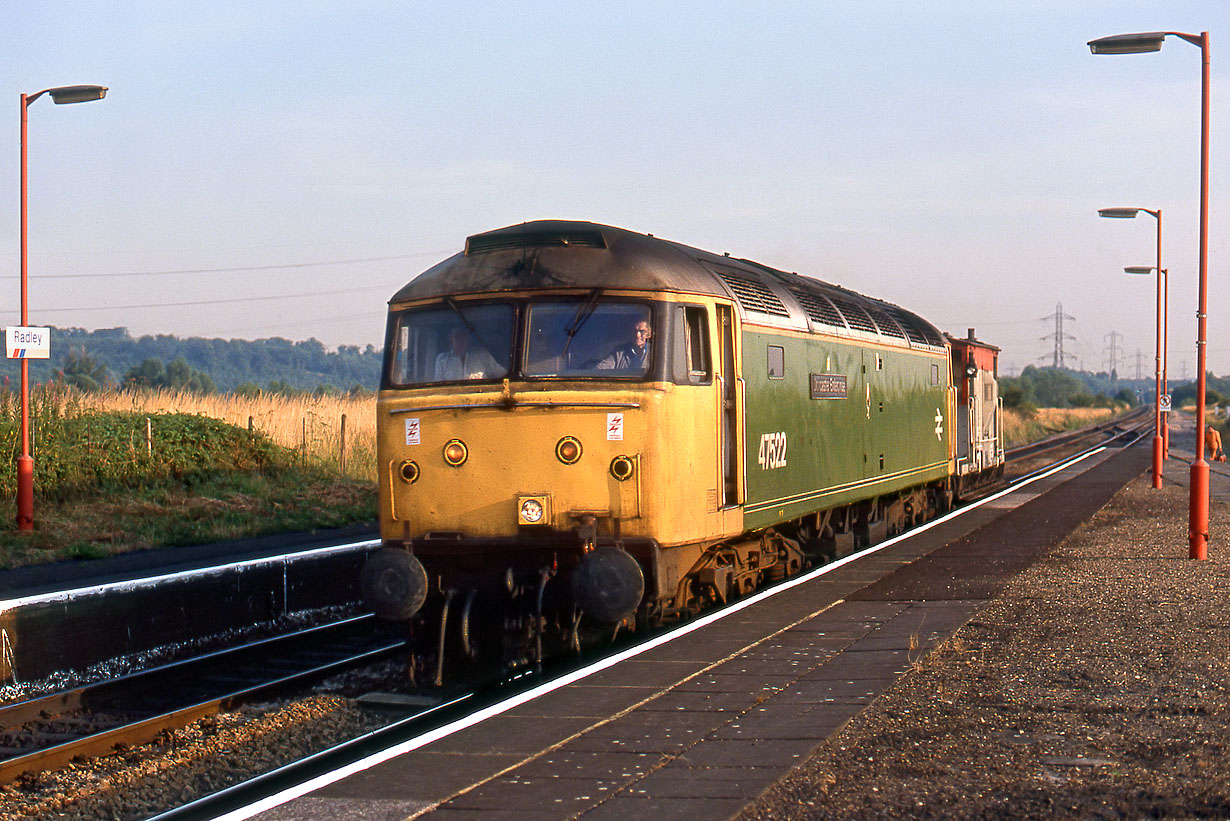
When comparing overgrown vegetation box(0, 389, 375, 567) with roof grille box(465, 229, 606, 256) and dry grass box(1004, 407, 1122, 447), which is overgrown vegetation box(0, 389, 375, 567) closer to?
roof grille box(465, 229, 606, 256)

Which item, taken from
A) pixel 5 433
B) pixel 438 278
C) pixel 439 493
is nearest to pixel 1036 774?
pixel 439 493

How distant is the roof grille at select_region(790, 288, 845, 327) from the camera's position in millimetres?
13511

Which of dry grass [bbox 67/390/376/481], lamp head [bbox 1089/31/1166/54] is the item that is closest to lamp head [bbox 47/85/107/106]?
dry grass [bbox 67/390/376/481]

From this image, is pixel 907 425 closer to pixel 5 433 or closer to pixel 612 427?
pixel 612 427

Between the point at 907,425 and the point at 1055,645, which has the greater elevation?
the point at 907,425

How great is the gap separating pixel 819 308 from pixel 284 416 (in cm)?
1506

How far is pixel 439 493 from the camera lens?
10039mm

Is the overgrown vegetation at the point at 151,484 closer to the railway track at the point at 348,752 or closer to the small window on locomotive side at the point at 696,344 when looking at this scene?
the railway track at the point at 348,752

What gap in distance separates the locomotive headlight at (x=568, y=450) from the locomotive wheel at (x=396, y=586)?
1.32 m

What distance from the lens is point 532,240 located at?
10.5 m

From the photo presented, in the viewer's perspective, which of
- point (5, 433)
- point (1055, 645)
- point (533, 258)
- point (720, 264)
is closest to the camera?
point (1055, 645)

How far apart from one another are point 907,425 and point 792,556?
4.76 meters

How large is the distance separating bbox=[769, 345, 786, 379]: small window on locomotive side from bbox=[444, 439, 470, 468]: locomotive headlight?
320 centimetres

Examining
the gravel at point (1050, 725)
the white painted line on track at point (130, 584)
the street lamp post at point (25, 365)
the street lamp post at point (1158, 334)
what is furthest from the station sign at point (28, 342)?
the street lamp post at point (1158, 334)
